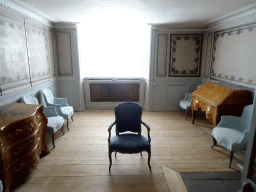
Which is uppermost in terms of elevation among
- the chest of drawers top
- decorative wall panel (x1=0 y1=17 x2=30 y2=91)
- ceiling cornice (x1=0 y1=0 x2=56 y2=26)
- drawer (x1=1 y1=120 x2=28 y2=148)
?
ceiling cornice (x1=0 y1=0 x2=56 y2=26)

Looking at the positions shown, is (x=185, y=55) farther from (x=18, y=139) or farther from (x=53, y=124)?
(x=18, y=139)

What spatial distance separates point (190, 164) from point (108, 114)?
2464 mm

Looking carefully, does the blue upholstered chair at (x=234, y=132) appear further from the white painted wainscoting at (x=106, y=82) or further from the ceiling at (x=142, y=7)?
the white painted wainscoting at (x=106, y=82)

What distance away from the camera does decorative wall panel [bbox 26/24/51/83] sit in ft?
10.2

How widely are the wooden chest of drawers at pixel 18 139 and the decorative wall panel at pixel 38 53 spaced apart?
3.64 feet

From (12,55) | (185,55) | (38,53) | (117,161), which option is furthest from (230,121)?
(38,53)

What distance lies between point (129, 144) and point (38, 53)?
2593mm

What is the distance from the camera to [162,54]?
4.37 metres

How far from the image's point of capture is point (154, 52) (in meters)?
4.34

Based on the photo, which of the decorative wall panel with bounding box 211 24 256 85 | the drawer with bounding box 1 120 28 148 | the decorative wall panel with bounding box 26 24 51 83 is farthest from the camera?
the decorative wall panel with bounding box 26 24 51 83

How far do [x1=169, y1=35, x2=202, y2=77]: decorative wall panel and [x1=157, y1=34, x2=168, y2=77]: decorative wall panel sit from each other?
167 mm

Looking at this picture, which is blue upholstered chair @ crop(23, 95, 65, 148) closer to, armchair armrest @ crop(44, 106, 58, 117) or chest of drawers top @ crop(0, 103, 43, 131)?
armchair armrest @ crop(44, 106, 58, 117)

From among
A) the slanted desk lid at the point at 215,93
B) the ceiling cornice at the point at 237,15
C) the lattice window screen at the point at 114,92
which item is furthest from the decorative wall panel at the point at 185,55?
the lattice window screen at the point at 114,92

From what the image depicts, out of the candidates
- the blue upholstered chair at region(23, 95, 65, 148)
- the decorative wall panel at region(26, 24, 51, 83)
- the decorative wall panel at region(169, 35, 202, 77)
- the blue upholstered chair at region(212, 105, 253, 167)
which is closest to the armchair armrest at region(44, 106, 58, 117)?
the blue upholstered chair at region(23, 95, 65, 148)
